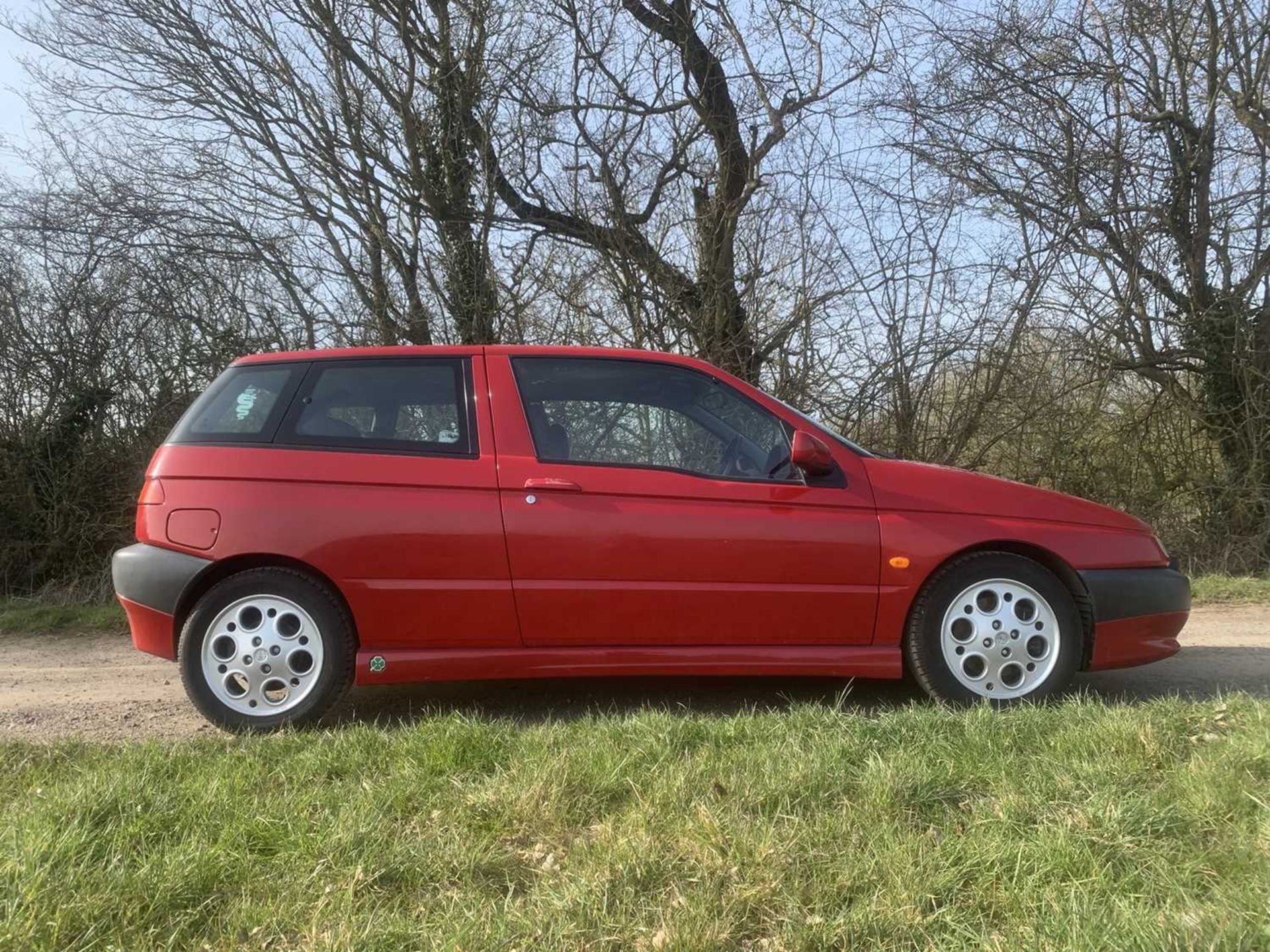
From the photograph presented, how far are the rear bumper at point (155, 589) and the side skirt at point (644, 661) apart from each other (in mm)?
836

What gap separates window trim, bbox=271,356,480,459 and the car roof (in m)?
0.07

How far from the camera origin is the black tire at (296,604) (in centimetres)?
362

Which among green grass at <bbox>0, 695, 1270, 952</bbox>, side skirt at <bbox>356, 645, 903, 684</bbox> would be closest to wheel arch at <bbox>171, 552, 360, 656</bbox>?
side skirt at <bbox>356, 645, 903, 684</bbox>

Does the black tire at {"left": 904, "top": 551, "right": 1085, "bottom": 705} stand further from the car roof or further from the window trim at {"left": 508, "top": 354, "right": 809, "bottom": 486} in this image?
the car roof

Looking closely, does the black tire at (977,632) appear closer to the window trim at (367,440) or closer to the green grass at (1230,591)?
the window trim at (367,440)

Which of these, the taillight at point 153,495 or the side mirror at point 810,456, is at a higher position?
the side mirror at point 810,456

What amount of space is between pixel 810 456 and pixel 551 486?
115 centimetres

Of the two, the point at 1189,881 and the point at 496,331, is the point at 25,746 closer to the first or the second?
the point at 1189,881

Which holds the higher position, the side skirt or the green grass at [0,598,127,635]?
the side skirt

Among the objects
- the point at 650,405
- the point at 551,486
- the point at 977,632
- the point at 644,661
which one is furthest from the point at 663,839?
the point at 650,405

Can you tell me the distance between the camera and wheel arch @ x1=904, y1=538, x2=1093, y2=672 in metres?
3.77

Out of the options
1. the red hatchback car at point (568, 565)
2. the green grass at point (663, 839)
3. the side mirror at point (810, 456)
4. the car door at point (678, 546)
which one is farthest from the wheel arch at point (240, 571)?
the side mirror at point (810, 456)

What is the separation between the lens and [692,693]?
4258mm

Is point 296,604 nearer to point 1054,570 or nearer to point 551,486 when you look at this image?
point 551,486
